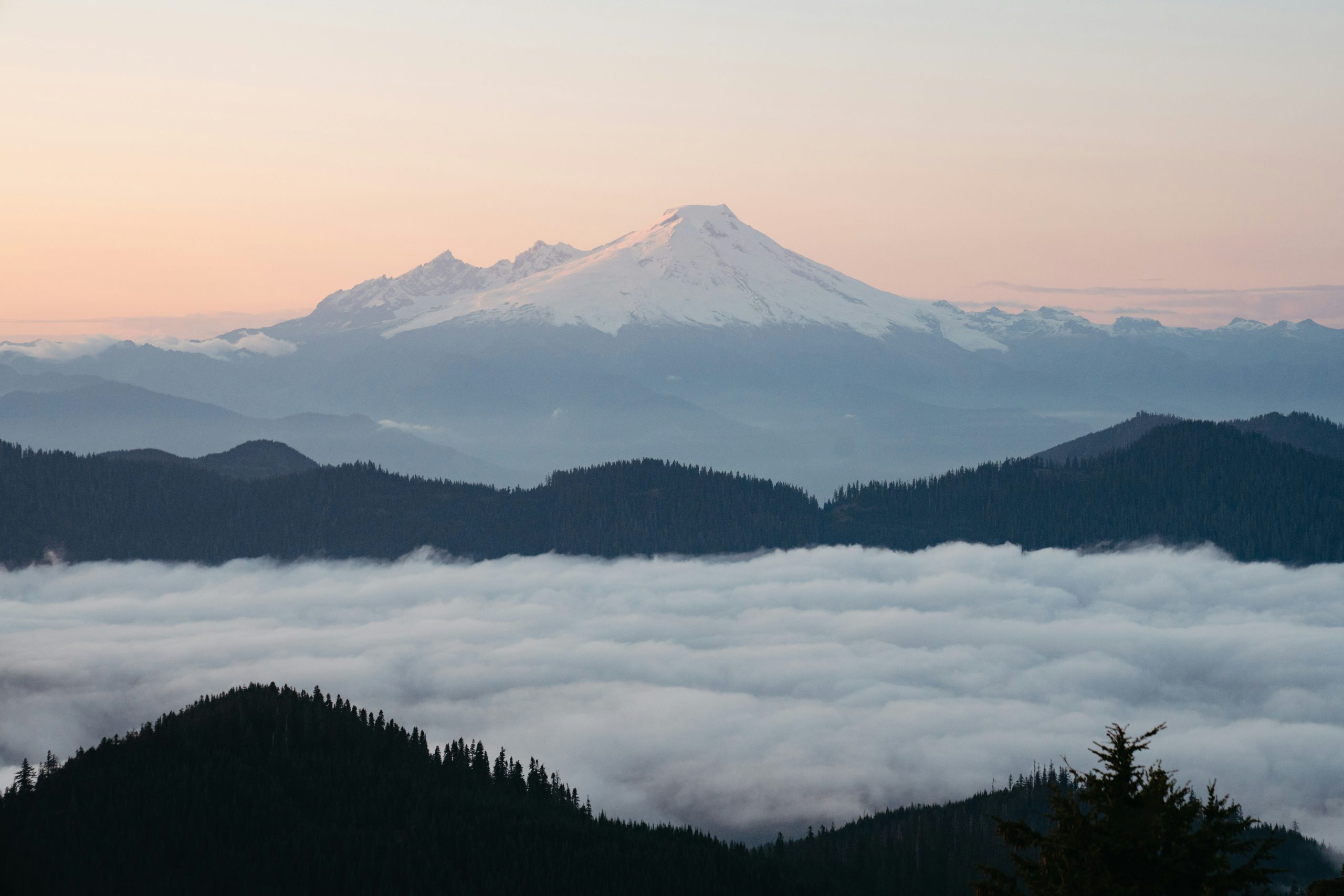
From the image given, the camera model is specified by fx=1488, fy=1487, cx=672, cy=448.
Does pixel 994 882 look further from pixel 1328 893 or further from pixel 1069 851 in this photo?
pixel 1328 893

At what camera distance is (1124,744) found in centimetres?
4519

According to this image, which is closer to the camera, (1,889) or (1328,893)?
(1328,893)

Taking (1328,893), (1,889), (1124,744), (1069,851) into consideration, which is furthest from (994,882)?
(1,889)

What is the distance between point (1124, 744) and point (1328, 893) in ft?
25.7

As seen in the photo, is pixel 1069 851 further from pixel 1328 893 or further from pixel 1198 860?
pixel 1328 893

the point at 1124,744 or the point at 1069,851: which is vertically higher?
the point at 1124,744

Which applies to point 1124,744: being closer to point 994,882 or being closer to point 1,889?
point 994,882

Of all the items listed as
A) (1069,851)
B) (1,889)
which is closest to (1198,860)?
(1069,851)

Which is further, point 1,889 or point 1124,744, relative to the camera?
point 1,889

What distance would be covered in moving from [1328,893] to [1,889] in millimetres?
189364

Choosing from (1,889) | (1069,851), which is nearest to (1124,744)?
(1069,851)

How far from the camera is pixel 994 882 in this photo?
155ft

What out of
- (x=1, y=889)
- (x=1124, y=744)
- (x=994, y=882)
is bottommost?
(x=1, y=889)

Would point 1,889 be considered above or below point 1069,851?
below
